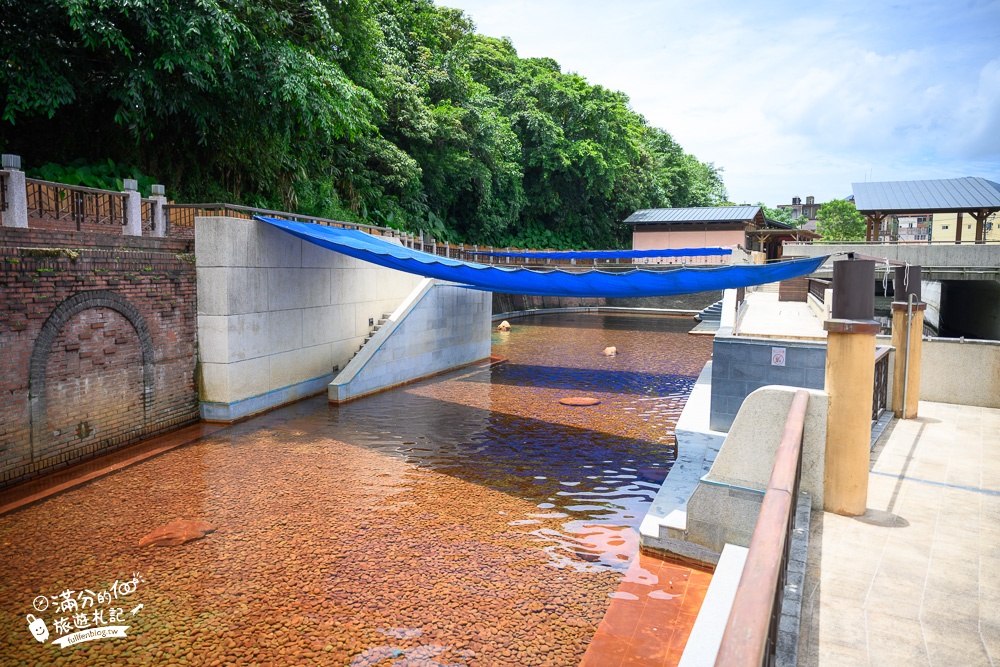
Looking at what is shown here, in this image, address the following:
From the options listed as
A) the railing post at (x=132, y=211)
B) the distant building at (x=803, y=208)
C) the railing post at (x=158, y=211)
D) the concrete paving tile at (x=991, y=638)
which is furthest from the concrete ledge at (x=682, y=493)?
the distant building at (x=803, y=208)

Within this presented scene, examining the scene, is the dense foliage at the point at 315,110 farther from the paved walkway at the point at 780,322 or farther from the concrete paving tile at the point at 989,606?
the concrete paving tile at the point at 989,606

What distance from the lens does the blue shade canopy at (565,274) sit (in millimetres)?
7637

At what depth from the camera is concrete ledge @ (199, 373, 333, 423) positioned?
9.41 meters

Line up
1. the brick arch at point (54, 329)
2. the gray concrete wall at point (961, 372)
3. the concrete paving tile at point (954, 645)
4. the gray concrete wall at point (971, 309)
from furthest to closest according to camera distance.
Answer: the gray concrete wall at point (971, 309)
the gray concrete wall at point (961, 372)
the brick arch at point (54, 329)
the concrete paving tile at point (954, 645)

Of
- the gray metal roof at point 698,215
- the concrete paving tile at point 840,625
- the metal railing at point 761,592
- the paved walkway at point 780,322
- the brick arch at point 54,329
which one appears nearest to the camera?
the metal railing at point 761,592

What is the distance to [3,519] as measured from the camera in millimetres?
5875

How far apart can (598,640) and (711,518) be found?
4.15ft

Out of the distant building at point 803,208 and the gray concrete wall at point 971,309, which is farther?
the distant building at point 803,208

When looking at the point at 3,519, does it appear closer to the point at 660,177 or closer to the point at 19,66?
the point at 19,66

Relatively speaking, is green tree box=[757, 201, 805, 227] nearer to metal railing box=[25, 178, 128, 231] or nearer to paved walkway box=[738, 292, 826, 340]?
paved walkway box=[738, 292, 826, 340]

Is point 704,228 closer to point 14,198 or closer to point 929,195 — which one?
point 929,195

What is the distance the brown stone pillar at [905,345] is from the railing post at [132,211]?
986 centimetres

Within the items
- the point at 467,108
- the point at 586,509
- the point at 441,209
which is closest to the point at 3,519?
the point at 586,509

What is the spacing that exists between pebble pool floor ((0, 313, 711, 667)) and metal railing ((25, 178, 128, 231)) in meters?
3.25
